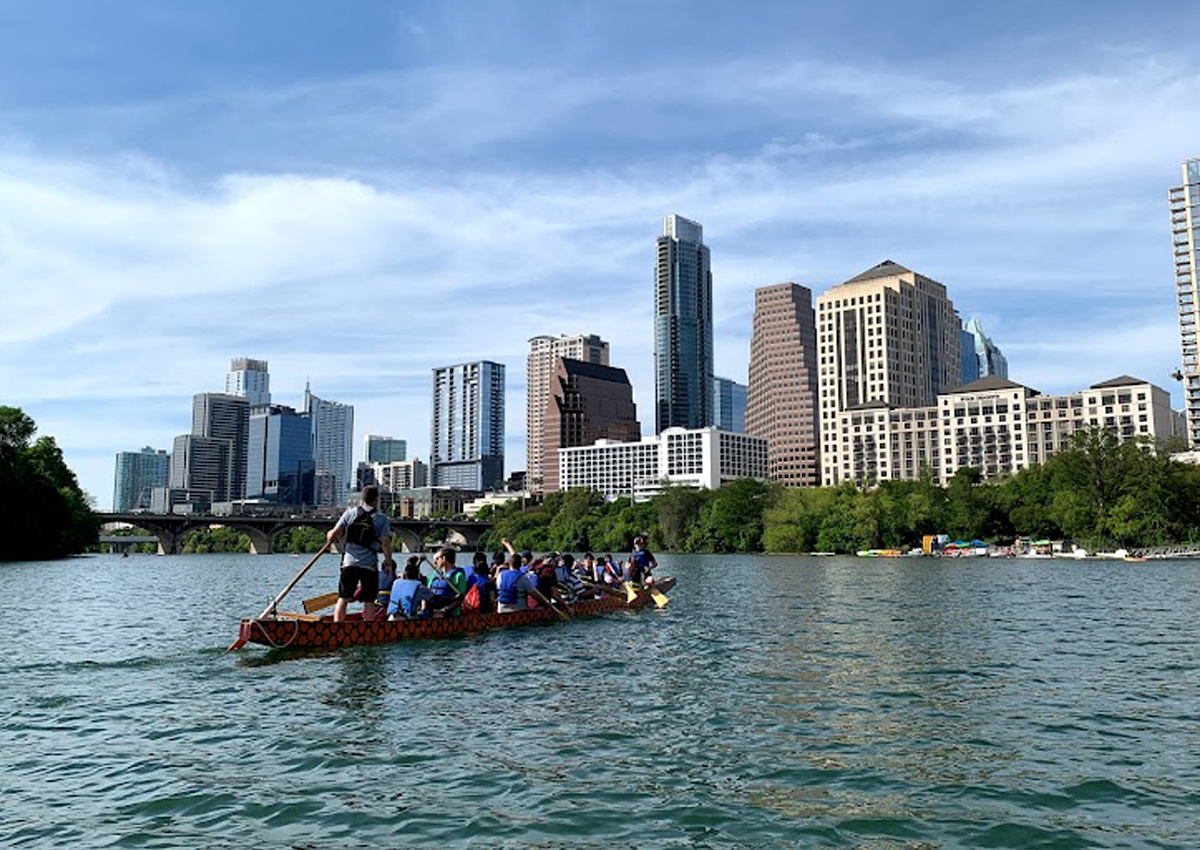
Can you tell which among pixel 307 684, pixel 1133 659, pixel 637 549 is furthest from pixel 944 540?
pixel 307 684

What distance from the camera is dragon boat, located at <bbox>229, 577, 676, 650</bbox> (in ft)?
75.8

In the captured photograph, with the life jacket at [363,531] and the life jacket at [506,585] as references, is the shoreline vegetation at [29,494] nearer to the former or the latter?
the life jacket at [506,585]

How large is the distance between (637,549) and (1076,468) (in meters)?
94.7

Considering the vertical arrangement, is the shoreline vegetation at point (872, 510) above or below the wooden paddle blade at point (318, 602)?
above

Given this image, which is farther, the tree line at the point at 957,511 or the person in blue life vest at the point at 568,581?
the tree line at the point at 957,511

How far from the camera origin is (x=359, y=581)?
2314 cm

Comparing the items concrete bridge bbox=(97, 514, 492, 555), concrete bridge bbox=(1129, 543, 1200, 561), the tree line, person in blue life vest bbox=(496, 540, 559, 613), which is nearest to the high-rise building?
the tree line

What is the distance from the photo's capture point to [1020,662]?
22953mm

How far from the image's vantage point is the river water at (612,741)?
10.6 m

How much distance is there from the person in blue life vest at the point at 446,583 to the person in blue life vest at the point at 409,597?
0.81 m

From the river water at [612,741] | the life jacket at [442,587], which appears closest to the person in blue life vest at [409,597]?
the life jacket at [442,587]

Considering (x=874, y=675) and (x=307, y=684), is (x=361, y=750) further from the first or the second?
(x=874, y=675)

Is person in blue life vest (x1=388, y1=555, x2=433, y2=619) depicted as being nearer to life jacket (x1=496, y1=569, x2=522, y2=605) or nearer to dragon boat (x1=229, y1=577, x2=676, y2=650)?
dragon boat (x1=229, y1=577, x2=676, y2=650)

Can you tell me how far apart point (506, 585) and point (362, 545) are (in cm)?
868
